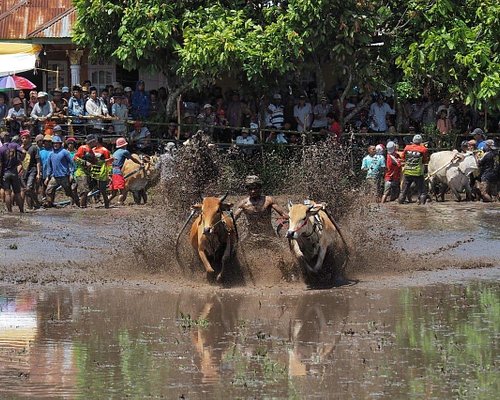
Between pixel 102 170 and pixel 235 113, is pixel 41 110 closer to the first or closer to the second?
pixel 102 170

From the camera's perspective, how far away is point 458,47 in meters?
26.7

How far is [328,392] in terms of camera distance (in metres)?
9.79

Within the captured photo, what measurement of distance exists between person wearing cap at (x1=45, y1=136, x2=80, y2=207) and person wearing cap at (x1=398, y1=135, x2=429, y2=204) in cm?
714

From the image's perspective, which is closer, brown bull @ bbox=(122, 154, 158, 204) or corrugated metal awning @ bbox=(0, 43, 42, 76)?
brown bull @ bbox=(122, 154, 158, 204)

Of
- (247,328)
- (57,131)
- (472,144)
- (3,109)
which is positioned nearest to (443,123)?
(472,144)

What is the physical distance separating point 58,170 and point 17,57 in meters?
7.11

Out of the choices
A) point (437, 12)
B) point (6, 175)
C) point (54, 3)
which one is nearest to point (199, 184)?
point (6, 175)

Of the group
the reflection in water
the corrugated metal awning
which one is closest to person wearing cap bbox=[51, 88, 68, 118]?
the corrugated metal awning

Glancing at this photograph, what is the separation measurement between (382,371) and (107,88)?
2002 cm

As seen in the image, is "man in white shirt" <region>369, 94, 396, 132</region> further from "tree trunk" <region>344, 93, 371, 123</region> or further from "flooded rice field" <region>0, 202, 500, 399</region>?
"flooded rice field" <region>0, 202, 500, 399</region>

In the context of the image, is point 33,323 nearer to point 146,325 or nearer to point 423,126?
point 146,325

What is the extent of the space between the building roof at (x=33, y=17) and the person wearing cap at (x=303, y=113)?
6.70 metres

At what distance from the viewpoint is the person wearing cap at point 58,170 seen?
25.1m

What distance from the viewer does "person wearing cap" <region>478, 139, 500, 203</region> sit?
2620 centimetres
